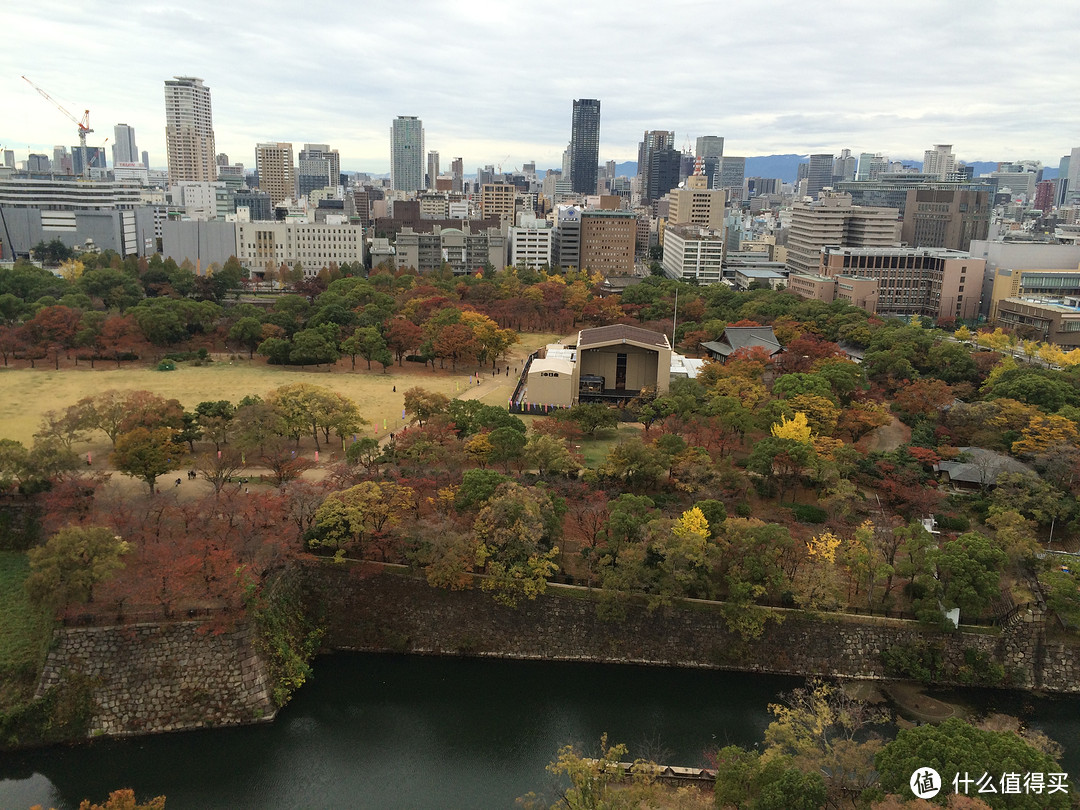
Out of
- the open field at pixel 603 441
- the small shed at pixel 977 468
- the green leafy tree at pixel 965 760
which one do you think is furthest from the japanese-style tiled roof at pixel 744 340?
the green leafy tree at pixel 965 760

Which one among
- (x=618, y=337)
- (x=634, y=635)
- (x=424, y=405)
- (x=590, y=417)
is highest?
(x=618, y=337)

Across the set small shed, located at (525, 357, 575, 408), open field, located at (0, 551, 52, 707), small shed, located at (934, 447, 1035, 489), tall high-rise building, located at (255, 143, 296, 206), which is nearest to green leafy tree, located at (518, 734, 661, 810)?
open field, located at (0, 551, 52, 707)

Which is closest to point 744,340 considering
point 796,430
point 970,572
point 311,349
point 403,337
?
point 796,430

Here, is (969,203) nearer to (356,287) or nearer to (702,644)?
(356,287)

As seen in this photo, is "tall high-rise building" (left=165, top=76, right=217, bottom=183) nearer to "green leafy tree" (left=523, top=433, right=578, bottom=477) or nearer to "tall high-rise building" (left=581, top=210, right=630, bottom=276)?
"tall high-rise building" (left=581, top=210, right=630, bottom=276)

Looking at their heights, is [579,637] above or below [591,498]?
below

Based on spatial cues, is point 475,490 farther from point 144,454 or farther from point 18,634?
point 18,634

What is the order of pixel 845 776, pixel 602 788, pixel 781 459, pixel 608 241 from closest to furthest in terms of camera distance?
pixel 602 788 → pixel 845 776 → pixel 781 459 → pixel 608 241
